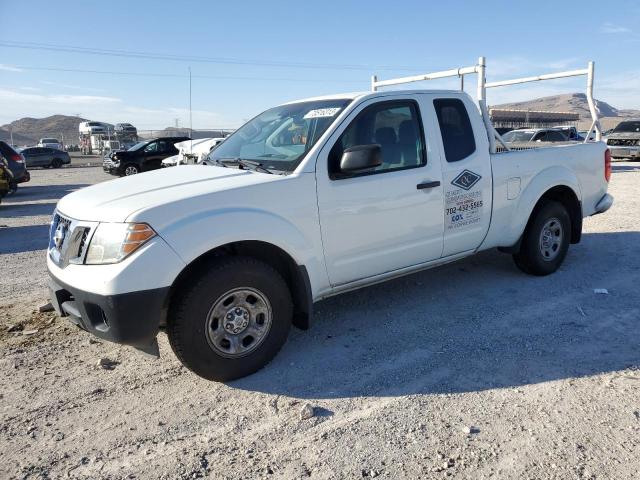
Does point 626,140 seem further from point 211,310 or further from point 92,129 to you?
point 92,129

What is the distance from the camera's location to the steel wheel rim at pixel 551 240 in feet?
17.9

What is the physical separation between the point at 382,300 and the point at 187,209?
2394 mm

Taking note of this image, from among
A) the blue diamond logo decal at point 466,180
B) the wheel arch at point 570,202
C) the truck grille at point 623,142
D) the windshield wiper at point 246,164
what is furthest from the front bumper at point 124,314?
the truck grille at point 623,142

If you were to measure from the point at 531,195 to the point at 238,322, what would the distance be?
3319 mm

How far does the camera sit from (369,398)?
127 inches

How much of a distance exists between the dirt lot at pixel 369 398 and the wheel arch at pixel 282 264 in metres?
0.38

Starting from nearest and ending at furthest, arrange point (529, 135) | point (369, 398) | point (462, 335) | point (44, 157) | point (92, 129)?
point (369, 398), point (462, 335), point (529, 135), point (44, 157), point (92, 129)

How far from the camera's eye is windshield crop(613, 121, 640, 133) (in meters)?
21.0

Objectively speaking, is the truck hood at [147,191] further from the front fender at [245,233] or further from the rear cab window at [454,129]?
the rear cab window at [454,129]

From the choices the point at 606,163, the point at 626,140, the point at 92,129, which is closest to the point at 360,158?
the point at 606,163

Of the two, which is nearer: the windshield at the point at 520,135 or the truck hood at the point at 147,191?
the truck hood at the point at 147,191

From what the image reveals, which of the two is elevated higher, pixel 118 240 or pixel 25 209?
pixel 118 240

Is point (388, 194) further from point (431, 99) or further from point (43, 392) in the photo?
point (43, 392)

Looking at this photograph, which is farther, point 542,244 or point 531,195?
point 542,244
